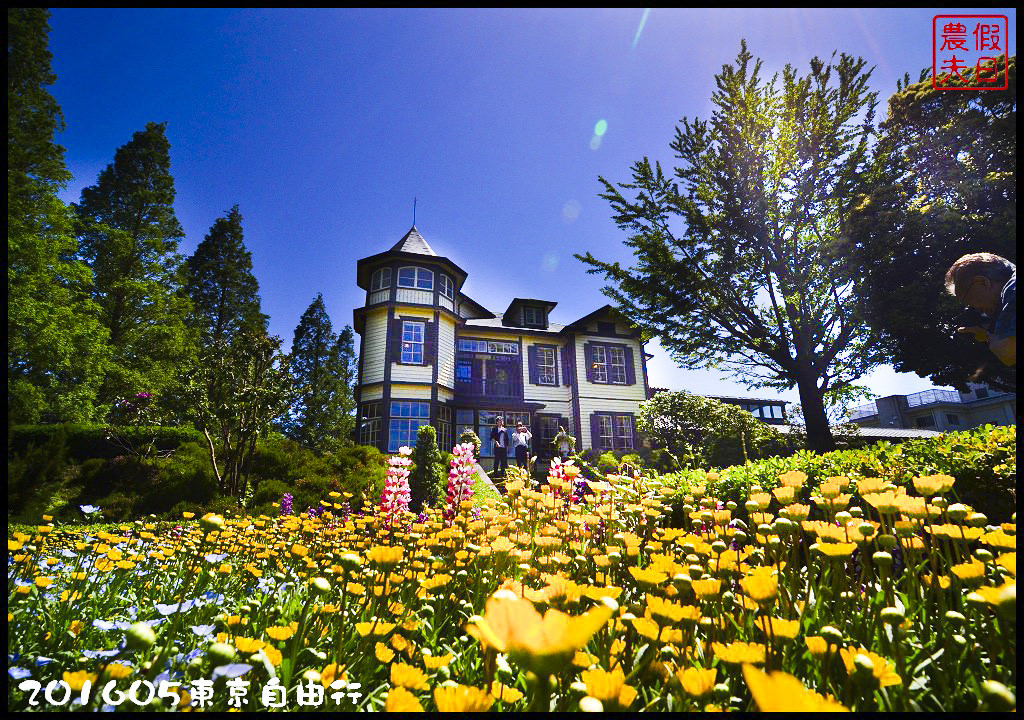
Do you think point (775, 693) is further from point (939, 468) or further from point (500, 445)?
point (500, 445)

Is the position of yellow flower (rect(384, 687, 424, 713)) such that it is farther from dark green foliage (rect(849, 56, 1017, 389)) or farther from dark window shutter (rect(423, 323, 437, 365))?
dark window shutter (rect(423, 323, 437, 365))

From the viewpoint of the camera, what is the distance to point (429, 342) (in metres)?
15.9

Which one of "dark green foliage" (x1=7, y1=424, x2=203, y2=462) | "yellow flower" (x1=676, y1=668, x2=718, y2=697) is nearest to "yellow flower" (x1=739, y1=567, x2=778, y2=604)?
"yellow flower" (x1=676, y1=668, x2=718, y2=697)

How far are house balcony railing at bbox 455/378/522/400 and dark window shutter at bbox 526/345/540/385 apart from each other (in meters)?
0.58

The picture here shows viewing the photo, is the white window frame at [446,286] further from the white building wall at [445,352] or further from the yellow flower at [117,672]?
the yellow flower at [117,672]

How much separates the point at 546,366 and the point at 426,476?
10.9 meters

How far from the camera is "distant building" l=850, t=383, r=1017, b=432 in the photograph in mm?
32844

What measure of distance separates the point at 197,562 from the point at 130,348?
15.9m

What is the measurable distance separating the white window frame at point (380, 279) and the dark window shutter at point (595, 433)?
32.2ft

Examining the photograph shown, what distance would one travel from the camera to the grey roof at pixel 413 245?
55.1ft

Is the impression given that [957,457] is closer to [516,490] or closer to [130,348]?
[516,490]

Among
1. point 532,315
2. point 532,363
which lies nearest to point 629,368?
point 532,363

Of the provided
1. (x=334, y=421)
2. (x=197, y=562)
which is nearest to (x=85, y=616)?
(x=197, y=562)

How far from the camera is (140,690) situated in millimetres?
875
